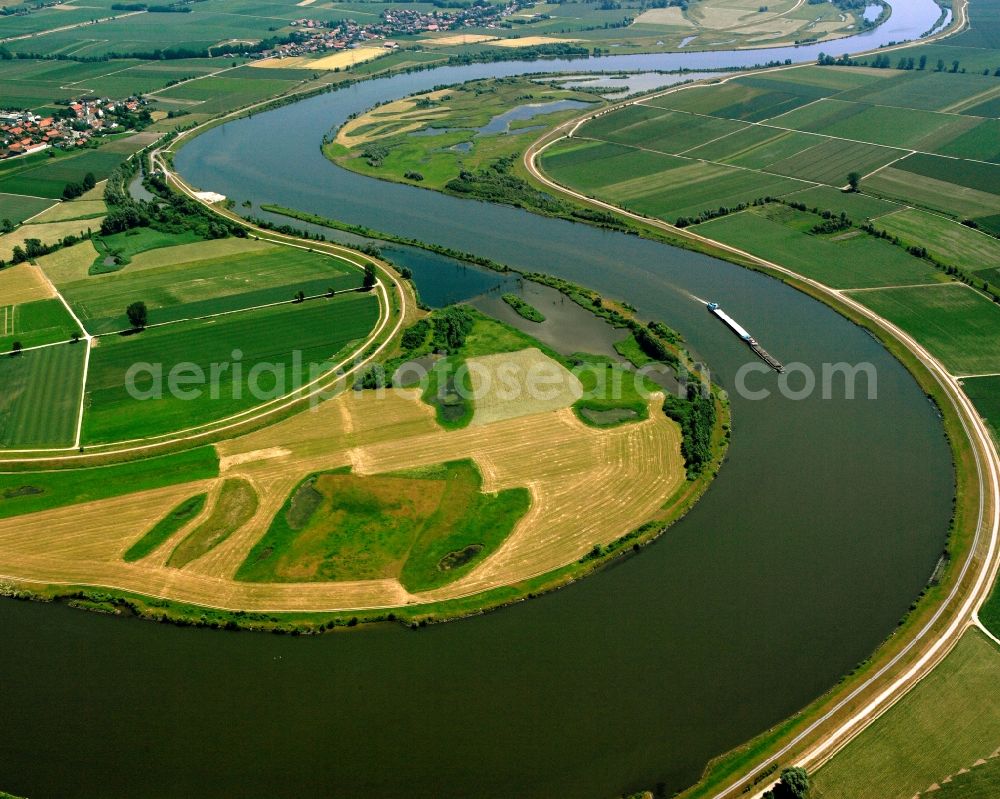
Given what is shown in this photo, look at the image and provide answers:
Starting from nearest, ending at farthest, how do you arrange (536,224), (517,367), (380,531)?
(380,531) < (517,367) < (536,224)

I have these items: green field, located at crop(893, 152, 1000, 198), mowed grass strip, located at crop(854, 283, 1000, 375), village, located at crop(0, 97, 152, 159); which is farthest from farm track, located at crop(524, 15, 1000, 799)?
village, located at crop(0, 97, 152, 159)

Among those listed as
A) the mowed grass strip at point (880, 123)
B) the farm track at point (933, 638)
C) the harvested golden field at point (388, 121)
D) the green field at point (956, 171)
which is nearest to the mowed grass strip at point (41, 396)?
the farm track at point (933, 638)

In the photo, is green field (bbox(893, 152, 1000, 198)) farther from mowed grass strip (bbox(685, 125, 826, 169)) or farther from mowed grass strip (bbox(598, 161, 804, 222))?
mowed grass strip (bbox(598, 161, 804, 222))

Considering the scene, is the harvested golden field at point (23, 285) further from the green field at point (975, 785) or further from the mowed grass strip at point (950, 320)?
the green field at point (975, 785)

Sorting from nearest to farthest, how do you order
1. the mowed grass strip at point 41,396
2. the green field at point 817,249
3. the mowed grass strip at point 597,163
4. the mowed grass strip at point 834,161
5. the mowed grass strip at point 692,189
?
the mowed grass strip at point 41,396
the green field at point 817,249
the mowed grass strip at point 692,189
the mowed grass strip at point 834,161
the mowed grass strip at point 597,163

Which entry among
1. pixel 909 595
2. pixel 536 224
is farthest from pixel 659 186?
pixel 909 595

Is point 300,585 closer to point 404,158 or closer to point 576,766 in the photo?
point 576,766

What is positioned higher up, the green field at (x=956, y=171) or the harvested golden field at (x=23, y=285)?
the green field at (x=956, y=171)
